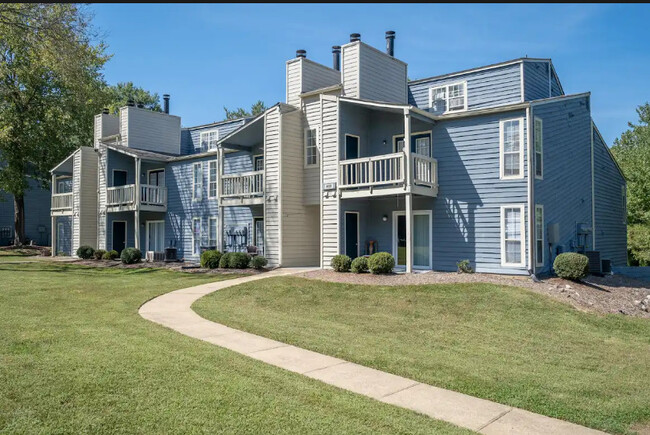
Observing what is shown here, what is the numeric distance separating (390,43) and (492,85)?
16.0ft

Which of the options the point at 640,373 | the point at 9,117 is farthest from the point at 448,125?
the point at 9,117

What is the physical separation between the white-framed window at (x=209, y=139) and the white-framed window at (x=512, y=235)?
60.0 feet

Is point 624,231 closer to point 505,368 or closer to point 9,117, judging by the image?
point 505,368

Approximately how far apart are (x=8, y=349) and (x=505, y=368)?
6.87 m

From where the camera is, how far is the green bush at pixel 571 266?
14.2 meters

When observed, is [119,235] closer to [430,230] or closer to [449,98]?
[430,230]

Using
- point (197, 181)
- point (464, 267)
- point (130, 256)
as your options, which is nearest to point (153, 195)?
point (197, 181)

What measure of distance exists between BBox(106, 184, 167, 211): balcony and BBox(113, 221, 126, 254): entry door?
5.71 ft

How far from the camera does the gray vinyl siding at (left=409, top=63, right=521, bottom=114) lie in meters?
18.8

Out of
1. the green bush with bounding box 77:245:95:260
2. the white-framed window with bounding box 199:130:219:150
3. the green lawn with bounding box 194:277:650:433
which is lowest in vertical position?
the green lawn with bounding box 194:277:650:433

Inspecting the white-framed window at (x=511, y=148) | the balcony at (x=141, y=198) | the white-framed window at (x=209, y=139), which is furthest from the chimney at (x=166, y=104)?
the white-framed window at (x=511, y=148)

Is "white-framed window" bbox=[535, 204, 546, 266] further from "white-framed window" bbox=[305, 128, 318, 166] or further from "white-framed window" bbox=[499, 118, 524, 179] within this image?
"white-framed window" bbox=[305, 128, 318, 166]

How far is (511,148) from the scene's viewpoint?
15.3 meters

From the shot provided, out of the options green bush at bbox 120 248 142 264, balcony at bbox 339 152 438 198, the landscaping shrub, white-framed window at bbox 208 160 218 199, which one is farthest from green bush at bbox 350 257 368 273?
green bush at bbox 120 248 142 264
